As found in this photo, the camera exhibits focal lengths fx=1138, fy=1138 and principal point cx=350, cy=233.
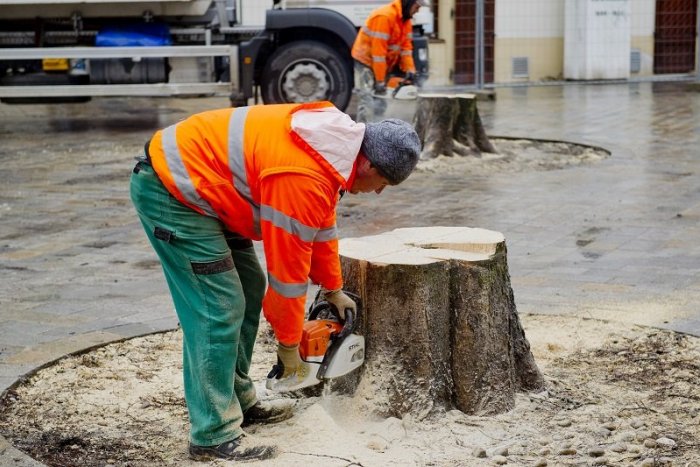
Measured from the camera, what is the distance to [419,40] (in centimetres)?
1434

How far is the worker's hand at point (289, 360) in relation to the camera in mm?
3906

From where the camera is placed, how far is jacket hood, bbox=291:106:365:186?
3.68 metres

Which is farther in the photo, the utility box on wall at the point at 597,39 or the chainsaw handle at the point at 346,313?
the utility box on wall at the point at 597,39

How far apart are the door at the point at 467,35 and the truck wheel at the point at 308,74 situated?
7.43 meters

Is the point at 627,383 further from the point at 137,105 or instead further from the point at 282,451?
the point at 137,105

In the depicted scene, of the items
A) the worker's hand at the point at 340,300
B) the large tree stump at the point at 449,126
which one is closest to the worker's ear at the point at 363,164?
the worker's hand at the point at 340,300

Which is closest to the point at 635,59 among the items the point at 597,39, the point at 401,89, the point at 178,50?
the point at 597,39

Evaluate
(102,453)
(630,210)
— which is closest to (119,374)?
(102,453)

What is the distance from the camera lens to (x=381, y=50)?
12023 mm

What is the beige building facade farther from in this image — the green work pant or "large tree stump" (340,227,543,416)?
the green work pant

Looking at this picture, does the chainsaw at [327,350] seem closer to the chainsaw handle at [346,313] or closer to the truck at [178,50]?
the chainsaw handle at [346,313]

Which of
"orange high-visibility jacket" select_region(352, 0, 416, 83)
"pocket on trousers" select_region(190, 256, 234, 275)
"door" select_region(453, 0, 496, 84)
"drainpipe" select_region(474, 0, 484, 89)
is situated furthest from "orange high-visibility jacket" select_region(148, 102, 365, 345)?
"door" select_region(453, 0, 496, 84)

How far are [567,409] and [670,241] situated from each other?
3.47 m

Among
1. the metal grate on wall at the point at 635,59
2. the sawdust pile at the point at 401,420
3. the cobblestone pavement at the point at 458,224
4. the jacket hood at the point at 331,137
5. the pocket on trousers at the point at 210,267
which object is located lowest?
the sawdust pile at the point at 401,420
